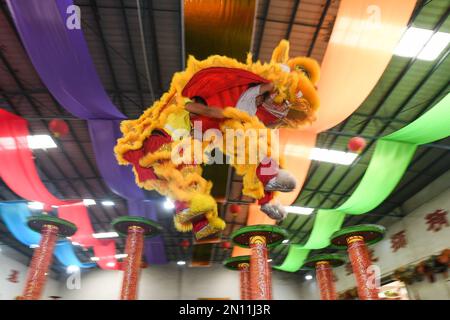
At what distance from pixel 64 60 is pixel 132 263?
3.72 metres

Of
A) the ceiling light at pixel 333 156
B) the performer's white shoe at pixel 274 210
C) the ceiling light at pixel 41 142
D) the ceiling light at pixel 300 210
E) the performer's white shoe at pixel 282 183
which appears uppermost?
the ceiling light at pixel 41 142

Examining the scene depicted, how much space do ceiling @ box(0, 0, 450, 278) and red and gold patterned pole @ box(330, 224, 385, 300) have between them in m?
1.86

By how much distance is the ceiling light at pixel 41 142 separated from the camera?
7461 millimetres

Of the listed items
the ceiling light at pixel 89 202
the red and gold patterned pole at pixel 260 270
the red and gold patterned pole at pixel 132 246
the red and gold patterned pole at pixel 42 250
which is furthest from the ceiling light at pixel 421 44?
the ceiling light at pixel 89 202

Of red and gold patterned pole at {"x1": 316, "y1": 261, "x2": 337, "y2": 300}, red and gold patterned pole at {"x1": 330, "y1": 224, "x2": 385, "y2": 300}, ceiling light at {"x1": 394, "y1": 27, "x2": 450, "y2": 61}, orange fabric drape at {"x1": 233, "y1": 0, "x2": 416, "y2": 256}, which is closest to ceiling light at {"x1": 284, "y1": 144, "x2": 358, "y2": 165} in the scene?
red and gold patterned pole at {"x1": 330, "y1": 224, "x2": 385, "y2": 300}

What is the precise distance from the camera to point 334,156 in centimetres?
805

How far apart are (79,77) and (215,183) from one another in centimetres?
277

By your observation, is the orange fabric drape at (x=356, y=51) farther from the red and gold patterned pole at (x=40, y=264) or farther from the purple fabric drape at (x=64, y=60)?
the red and gold patterned pole at (x=40, y=264)

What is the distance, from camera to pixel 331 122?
4281 millimetres

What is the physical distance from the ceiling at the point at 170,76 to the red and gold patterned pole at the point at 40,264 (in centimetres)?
225

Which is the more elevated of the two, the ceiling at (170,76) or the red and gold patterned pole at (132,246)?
A: the ceiling at (170,76)

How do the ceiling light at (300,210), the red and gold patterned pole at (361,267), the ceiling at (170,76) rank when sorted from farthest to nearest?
1. the ceiling light at (300,210)
2. the red and gold patterned pole at (361,267)
3. the ceiling at (170,76)

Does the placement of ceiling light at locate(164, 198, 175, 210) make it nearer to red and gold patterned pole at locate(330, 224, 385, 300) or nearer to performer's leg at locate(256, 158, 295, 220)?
performer's leg at locate(256, 158, 295, 220)
